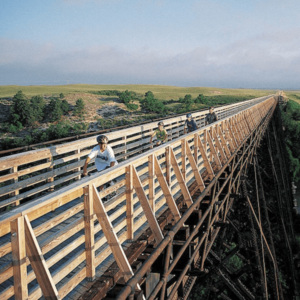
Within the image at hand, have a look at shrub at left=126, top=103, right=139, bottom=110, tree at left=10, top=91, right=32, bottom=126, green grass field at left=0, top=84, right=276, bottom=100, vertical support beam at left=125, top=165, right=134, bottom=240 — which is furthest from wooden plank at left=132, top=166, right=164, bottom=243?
green grass field at left=0, top=84, right=276, bottom=100

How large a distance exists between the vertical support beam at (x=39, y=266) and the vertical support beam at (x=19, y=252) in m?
0.07

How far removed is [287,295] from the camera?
13.6 metres

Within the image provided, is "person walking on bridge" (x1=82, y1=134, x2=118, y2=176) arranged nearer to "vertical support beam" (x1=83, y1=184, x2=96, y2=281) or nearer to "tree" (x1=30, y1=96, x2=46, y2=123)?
"vertical support beam" (x1=83, y1=184, x2=96, y2=281)

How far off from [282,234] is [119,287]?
14221 mm

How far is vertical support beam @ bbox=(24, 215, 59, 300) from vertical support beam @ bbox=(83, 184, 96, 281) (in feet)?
2.34

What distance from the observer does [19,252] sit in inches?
86.0

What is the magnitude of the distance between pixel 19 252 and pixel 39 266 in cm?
21

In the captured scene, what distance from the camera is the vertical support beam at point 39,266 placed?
7.48 ft

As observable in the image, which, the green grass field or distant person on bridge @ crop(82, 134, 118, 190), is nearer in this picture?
distant person on bridge @ crop(82, 134, 118, 190)

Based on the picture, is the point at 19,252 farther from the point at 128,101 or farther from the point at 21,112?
the point at 128,101

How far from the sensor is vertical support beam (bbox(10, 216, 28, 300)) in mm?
2162

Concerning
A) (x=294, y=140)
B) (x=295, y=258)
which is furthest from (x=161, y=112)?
(x=295, y=258)

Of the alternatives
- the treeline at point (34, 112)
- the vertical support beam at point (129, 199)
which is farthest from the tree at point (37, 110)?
the vertical support beam at point (129, 199)

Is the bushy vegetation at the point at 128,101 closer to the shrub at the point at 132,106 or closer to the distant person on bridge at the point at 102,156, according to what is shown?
the shrub at the point at 132,106
